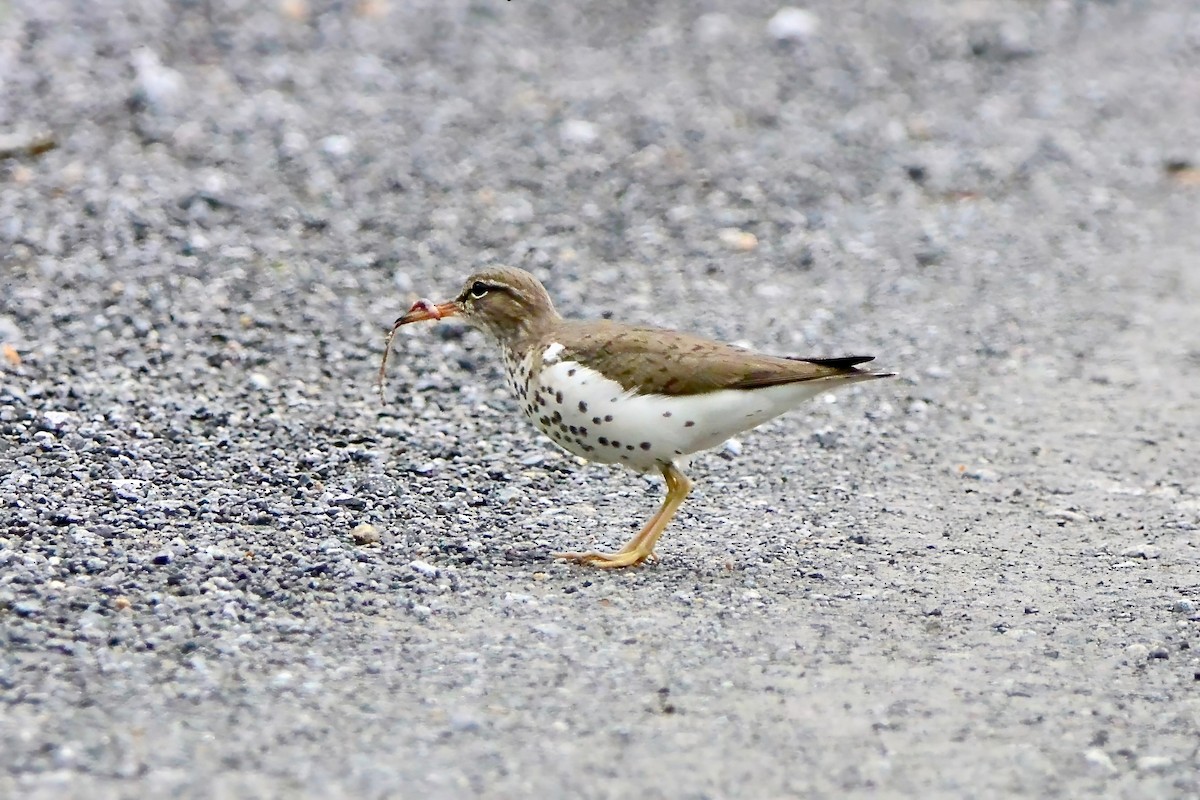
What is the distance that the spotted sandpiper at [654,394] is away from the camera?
21.6ft

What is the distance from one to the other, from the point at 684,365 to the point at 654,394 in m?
0.17

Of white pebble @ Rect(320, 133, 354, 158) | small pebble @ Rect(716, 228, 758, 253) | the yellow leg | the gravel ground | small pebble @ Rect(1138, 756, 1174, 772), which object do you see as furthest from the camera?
white pebble @ Rect(320, 133, 354, 158)

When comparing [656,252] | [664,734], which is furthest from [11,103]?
[664,734]

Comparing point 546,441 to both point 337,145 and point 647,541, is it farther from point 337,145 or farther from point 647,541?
point 337,145

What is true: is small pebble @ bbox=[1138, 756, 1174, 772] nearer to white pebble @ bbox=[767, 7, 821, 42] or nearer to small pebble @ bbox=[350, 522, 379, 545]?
small pebble @ bbox=[350, 522, 379, 545]

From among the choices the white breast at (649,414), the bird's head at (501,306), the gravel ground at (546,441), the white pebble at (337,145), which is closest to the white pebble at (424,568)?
the gravel ground at (546,441)

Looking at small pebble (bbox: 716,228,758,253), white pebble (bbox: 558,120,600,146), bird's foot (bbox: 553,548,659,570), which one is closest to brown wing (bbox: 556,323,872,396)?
bird's foot (bbox: 553,548,659,570)

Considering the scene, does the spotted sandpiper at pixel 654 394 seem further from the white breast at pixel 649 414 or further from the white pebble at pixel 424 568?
the white pebble at pixel 424 568

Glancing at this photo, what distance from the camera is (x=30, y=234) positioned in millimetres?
10000

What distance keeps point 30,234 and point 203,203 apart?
4.03ft

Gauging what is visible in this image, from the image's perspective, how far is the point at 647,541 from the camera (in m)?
6.73

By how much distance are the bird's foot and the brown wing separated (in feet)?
2.18

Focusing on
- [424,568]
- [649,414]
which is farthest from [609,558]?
[424,568]

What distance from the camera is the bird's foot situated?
664 cm
